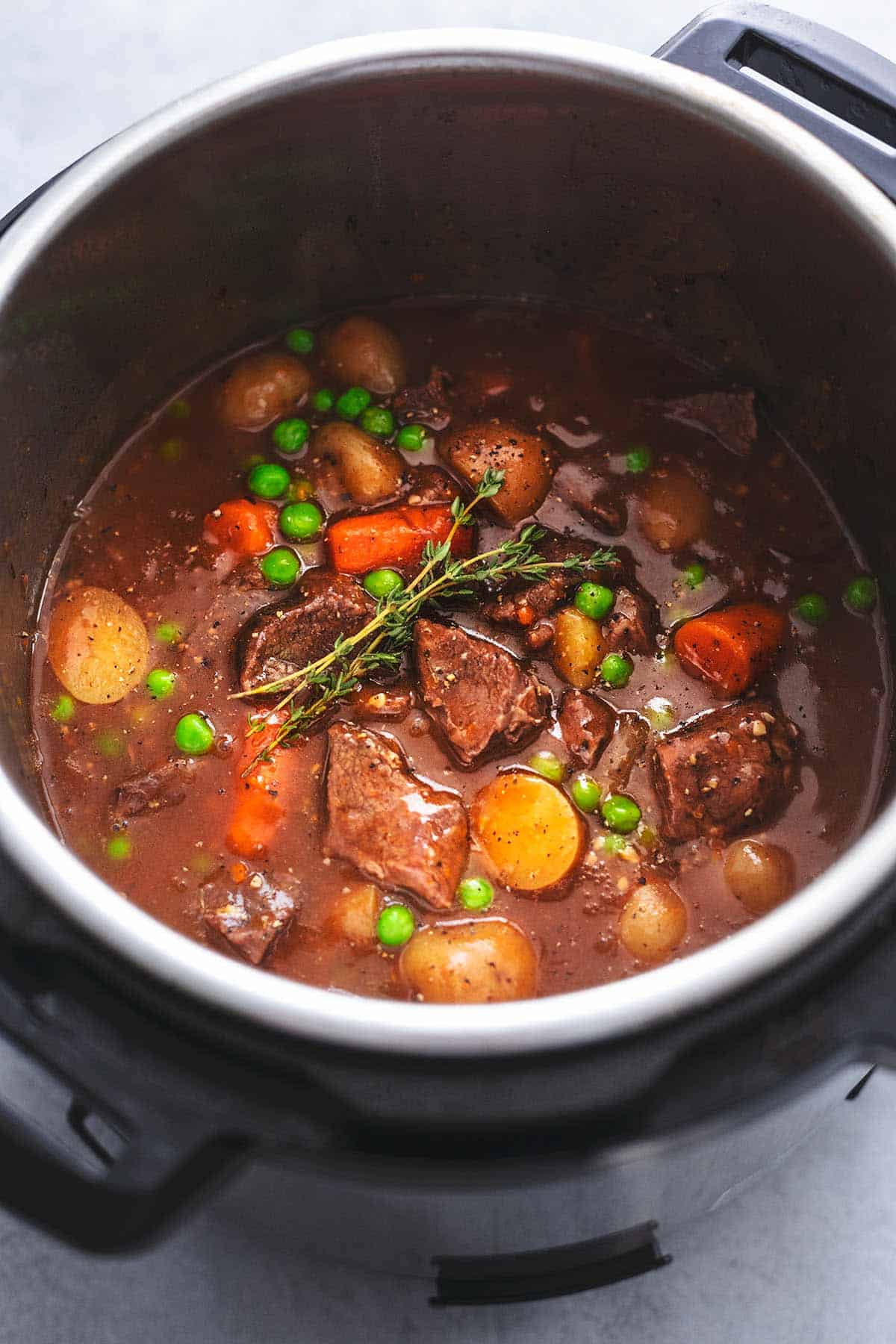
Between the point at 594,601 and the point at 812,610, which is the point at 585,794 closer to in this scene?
the point at 594,601

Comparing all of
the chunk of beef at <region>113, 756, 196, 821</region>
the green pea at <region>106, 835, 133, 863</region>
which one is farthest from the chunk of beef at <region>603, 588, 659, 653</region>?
the green pea at <region>106, 835, 133, 863</region>

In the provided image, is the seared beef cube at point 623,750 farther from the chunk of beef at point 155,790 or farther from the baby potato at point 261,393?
the baby potato at point 261,393

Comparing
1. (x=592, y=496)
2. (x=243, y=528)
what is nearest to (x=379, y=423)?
(x=243, y=528)

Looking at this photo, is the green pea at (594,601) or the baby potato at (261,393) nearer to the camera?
the green pea at (594,601)

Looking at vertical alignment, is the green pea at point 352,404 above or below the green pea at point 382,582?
above

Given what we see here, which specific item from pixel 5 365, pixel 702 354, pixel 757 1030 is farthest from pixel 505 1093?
pixel 702 354

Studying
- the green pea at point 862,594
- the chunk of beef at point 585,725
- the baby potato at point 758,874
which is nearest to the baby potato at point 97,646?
the chunk of beef at point 585,725

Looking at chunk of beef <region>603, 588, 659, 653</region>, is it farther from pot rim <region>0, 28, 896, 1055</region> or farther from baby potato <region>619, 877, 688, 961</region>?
pot rim <region>0, 28, 896, 1055</region>
